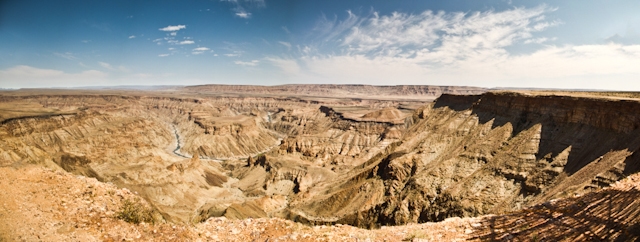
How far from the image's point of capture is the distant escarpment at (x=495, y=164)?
25641 millimetres

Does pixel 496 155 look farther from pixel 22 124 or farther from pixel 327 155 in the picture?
pixel 22 124

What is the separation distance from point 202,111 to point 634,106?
185911 millimetres

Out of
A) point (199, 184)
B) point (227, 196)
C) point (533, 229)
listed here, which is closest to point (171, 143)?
point (199, 184)

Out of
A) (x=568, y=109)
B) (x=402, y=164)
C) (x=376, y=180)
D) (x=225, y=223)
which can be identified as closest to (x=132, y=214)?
(x=225, y=223)

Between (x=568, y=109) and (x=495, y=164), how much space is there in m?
10.5

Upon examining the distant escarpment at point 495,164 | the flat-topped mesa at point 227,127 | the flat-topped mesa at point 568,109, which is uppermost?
the flat-topped mesa at point 568,109

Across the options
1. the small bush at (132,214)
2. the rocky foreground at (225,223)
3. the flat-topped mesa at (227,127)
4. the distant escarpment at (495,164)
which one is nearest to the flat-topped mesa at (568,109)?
the distant escarpment at (495,164)

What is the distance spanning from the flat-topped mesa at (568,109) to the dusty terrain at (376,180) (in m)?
0.14

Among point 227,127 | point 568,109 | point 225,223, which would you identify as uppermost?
point 568,109

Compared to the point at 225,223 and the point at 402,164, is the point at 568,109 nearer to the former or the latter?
the point at 402,164

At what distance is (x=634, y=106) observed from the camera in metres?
25.6

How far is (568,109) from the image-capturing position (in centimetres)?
3353

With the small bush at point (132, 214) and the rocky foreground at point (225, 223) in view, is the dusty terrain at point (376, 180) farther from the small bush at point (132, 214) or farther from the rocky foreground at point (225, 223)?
the small bush at point (132, 214)

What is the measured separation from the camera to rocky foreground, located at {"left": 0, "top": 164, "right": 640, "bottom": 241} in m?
9.78
